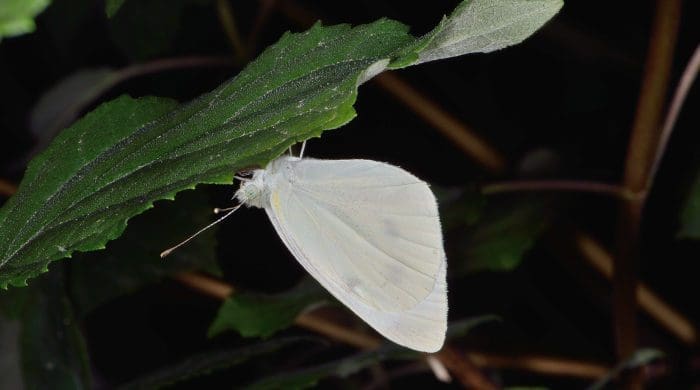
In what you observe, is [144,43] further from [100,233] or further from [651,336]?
[651,336]

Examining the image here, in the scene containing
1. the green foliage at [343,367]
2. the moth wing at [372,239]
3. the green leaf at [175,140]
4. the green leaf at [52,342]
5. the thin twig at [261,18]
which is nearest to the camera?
the green leaf at [175,140]

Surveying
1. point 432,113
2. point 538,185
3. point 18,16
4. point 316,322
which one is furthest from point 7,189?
→ point 18,16

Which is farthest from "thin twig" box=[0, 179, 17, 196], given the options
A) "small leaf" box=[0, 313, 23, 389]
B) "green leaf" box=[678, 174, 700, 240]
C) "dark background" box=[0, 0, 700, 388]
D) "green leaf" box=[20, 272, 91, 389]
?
"green leaf" box=[678, 174, 700, 240]

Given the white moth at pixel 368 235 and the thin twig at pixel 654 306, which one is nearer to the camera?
the white moth at pixel 368 235

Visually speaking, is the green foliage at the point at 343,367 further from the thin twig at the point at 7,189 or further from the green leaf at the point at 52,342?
the thin twig at the point at 7,189

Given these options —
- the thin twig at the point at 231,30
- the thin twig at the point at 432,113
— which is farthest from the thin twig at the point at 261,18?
the thin twig at the point at 432,113

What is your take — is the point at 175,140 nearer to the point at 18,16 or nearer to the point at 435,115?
the point at 18,16
